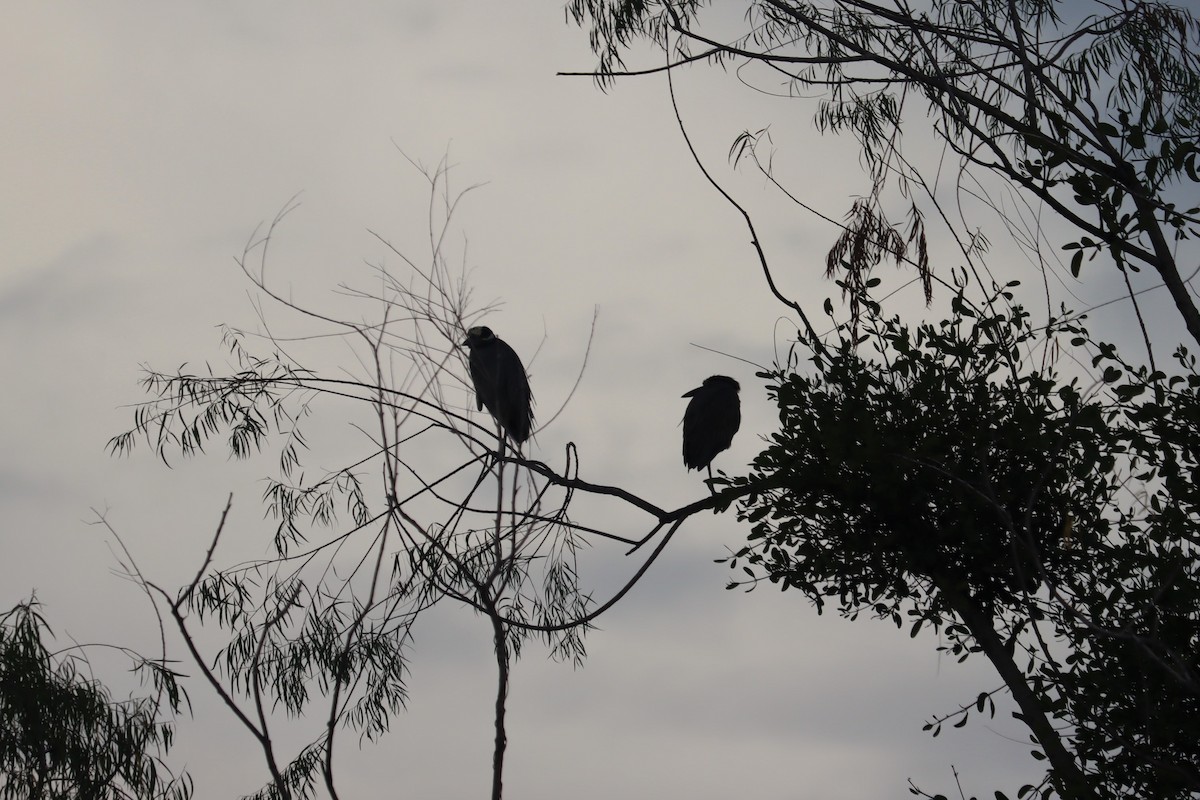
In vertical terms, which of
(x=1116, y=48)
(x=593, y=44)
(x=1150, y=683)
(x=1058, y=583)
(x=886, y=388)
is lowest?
(x=1150, y=683)

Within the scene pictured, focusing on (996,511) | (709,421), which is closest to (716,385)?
(709,421)

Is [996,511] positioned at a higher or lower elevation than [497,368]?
lower

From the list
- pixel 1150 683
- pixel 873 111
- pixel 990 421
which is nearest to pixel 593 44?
pixel 873 111

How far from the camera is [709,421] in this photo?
8.53m

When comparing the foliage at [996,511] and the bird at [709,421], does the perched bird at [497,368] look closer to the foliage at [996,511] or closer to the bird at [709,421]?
the bird at [709,421]

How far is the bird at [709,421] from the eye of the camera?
853 cm

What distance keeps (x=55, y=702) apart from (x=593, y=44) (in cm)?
390

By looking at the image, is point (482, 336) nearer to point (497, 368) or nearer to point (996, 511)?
point (497, 368)

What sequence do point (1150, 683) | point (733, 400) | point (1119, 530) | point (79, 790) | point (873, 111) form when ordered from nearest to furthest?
point (1150, 683)
point (1119, 530)
point (79, 790)
point (873, 111)
point (733, 400)

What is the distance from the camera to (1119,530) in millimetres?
3777

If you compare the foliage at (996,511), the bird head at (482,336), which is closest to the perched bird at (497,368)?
the bird head at (482,336)

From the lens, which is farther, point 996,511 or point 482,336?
point 482,336

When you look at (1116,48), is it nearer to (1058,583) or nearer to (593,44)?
(593,44)

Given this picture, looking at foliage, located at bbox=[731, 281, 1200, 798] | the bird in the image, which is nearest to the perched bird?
the bird
